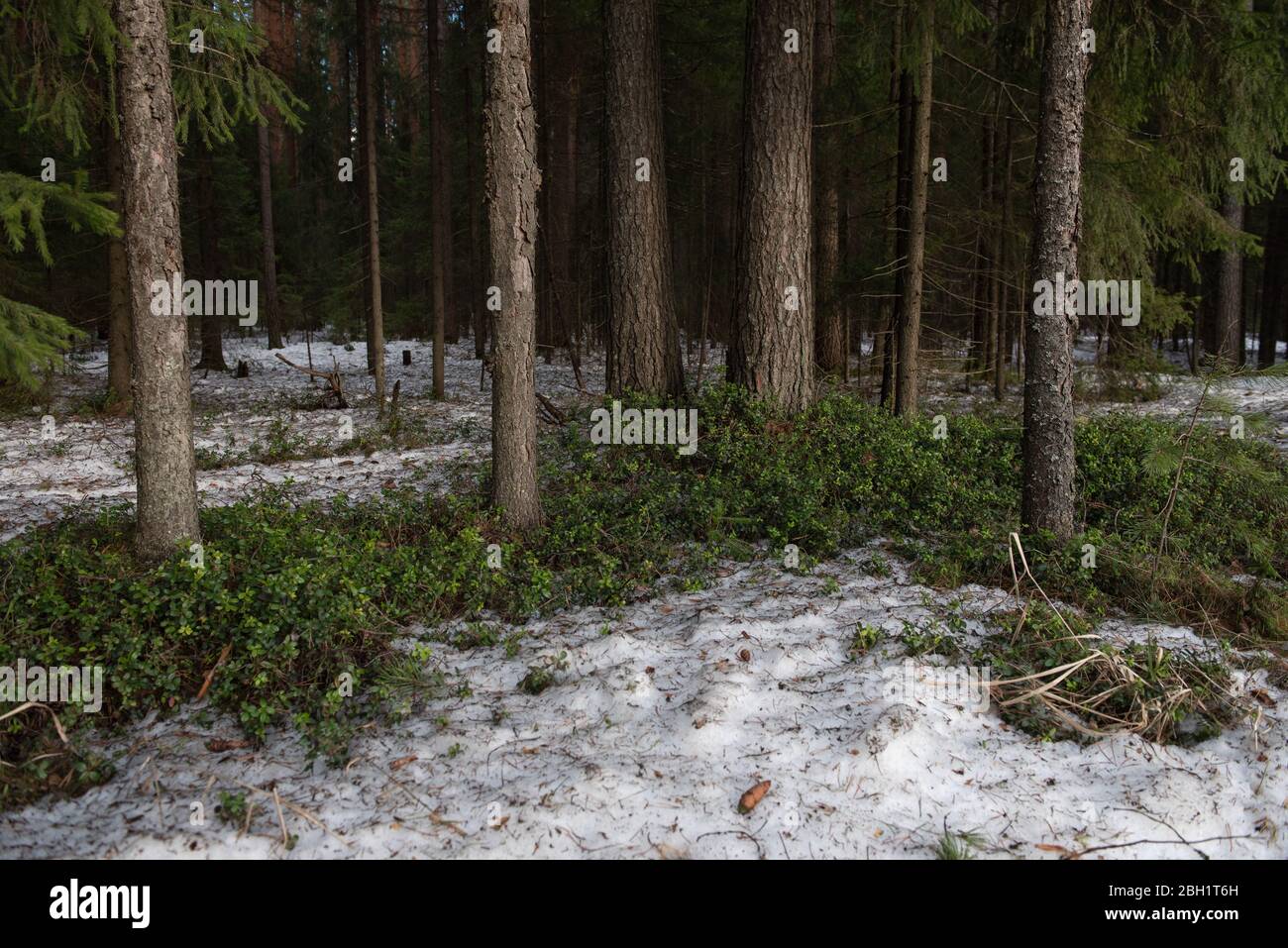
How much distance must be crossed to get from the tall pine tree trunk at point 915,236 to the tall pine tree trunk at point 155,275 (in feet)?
25.3

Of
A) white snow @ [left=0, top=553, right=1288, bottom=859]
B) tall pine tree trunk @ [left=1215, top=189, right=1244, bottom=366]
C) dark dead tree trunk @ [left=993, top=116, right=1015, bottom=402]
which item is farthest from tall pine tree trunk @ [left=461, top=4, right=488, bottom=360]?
tall pine tree trunk @ [left=1215, top=189, right=1244, bottom=366]

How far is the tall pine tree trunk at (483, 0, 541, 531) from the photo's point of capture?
633cm

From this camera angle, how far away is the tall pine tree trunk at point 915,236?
366 inches

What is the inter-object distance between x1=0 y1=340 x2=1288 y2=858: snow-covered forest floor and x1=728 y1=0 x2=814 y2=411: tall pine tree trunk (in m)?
4.33

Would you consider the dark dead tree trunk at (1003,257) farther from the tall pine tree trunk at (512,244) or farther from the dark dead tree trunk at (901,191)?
the tall pine tree trunk at (512,244)

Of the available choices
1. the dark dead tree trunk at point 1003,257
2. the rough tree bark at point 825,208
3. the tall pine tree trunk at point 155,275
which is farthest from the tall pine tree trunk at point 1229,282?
the tall pine tree trunk at point 155,275

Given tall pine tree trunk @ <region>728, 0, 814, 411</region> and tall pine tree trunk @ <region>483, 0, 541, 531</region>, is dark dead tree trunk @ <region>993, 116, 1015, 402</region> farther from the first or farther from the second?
tall pine tree trunk @ <region>483, 0, 541, 531</region>

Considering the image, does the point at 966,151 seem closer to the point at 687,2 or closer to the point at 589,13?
the point at 687,2

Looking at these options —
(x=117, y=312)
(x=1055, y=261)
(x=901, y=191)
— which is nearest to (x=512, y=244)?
(x=1055, y=261)

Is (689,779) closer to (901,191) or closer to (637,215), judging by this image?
(637,215)

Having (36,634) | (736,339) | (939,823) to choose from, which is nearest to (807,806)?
(939,823)

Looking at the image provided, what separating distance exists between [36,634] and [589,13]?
52.4 ft

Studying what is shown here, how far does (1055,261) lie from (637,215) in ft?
18.9

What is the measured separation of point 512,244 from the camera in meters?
6.54
